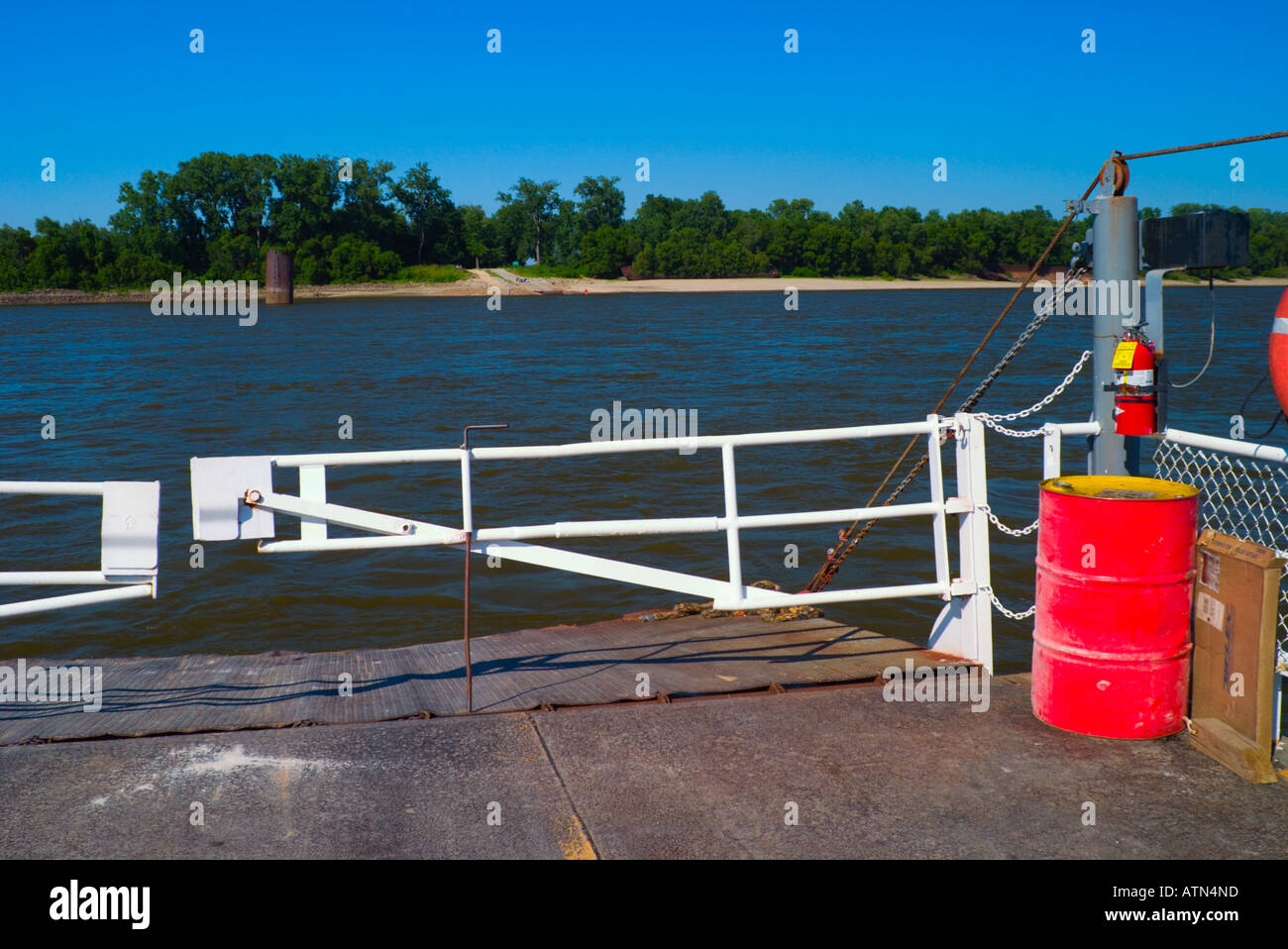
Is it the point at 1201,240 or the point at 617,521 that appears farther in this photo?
the point at 617,521

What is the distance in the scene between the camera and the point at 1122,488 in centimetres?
496

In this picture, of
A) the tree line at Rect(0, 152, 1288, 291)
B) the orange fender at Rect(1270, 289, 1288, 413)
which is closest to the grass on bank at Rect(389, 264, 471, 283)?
the tree line at Rect(0, 152, 1288, 291)

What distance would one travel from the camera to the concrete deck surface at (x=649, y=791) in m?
3.86

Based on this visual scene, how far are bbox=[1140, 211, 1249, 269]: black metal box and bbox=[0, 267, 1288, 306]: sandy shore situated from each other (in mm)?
117425

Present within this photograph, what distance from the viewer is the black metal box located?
5.28m

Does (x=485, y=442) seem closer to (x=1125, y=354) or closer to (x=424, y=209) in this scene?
(x=1125, y=354)

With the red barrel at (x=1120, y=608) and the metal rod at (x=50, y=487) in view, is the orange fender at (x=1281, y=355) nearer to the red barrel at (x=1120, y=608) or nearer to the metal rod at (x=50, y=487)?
the red barrel at (x=1120, y=608)

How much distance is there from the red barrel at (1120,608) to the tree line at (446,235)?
122 m

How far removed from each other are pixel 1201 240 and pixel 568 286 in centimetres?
12622

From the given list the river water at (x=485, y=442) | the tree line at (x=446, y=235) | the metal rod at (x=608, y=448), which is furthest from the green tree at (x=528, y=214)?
the metal rod at (x=608, y=448)

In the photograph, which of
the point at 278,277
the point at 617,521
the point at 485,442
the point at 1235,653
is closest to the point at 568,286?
the point at 278,277

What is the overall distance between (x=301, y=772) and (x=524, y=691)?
4.66 feet
